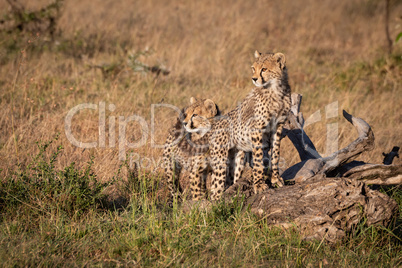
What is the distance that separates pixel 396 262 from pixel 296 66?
5.56 metres

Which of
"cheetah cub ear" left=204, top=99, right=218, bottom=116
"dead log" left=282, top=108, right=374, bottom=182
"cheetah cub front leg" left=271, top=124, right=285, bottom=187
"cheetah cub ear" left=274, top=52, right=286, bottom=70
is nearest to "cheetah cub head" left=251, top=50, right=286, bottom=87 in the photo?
"cheetah cub ear" left=274, top=52, right=286, bottom=70

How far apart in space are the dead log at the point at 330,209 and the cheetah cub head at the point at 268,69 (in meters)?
1.17

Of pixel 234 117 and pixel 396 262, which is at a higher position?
pixel 234 117

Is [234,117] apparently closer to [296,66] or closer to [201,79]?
[201,79]

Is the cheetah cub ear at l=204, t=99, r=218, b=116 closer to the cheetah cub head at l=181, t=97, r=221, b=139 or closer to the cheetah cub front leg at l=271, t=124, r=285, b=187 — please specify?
the cheetah cub head at l=181, t=97, r=221, b=139

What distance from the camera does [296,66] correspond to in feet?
27.2

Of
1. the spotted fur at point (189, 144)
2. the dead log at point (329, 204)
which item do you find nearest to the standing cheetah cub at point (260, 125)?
the spotted fur at point (189, 144)

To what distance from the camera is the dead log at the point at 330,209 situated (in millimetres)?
3223

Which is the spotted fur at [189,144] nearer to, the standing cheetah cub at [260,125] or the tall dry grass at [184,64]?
the standing cheetah cub at [260,125]

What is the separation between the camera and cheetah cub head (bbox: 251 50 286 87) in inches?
164

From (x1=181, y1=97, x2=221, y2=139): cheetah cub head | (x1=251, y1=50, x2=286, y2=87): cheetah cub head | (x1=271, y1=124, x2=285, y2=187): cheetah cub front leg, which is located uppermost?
(x1=251, y1=50, x2=286, y2=87): cheetah cub head

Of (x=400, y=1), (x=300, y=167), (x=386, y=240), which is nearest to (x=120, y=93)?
(x=300, y=167)

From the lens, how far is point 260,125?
A: 4.14 metres

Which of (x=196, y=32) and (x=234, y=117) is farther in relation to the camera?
(x=196, y=32)
